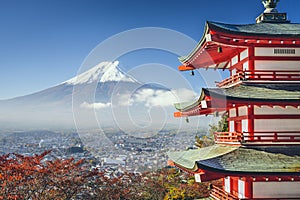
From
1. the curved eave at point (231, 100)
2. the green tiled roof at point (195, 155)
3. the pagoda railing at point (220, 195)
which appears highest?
the curved eave at point (231, 100)

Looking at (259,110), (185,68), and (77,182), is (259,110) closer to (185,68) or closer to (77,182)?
(185,68)

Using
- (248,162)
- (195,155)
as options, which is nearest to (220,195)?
(195,155)

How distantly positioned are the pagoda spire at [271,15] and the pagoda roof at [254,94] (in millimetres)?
2563

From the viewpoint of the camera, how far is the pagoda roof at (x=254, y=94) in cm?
832

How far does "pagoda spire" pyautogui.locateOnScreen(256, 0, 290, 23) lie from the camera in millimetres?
10828

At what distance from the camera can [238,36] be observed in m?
8.94

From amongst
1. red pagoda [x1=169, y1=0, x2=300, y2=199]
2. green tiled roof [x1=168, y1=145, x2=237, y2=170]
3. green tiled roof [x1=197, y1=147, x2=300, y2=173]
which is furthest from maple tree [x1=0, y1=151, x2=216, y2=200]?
green tiled roof [x1=197, y1=147, x2=300, y2=173]

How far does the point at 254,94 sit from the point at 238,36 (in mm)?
1555

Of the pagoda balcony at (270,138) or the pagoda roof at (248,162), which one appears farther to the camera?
the pagoda balcony at (270,138)

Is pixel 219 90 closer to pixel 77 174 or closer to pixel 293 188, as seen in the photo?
pixel 293 188

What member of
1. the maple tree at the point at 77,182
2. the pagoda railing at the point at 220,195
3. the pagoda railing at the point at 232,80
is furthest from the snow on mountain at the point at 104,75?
the pagoda railing at the point at 220,195

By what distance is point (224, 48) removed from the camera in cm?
1016

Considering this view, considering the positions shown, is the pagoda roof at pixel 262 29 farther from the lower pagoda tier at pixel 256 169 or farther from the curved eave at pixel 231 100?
the lower pagoda tier at pixel 256 169

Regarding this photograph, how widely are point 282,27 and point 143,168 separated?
1435 centimetres
